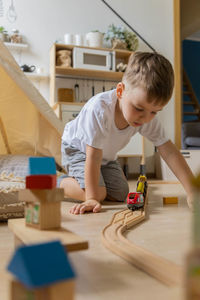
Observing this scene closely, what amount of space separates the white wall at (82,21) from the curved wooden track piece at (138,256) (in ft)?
7.85

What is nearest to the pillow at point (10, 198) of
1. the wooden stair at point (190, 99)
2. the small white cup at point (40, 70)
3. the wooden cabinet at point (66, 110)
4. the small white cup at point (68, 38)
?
the wooden cabinet at point (66, 110)

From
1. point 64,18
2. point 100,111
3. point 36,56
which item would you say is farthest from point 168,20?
point 100,111

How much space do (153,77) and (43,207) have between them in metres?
0.62

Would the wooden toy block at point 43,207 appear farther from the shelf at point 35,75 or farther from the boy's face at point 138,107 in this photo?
the shelf at point 35,75

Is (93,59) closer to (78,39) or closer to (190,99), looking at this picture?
(78,39)

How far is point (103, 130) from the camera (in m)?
1.19

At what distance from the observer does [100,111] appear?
1191 mm

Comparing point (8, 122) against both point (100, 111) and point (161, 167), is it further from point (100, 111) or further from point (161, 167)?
point (161, 167)

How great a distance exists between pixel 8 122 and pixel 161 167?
1743 mm

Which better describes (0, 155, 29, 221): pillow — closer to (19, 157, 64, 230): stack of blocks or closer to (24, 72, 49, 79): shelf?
(19, 157, 64, 230): stack of blocks

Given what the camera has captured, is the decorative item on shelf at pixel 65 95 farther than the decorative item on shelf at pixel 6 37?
Yes

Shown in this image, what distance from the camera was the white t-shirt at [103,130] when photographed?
1.17 meters

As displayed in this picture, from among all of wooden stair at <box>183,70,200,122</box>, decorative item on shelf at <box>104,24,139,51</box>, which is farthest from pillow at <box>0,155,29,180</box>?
wooden stair at <box>183,70,200,122</box>

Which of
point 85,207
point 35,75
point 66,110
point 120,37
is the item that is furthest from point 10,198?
point 120,37
